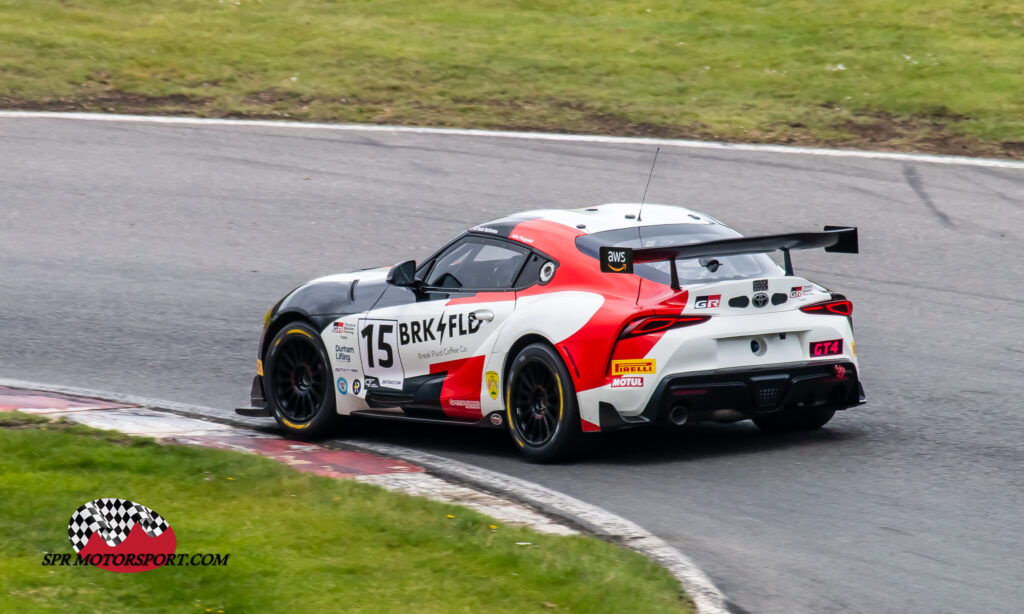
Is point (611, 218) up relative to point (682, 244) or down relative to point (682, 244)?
up

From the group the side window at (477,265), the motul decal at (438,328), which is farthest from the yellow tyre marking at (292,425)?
the side window at (477,265)

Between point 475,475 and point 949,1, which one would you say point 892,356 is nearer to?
point 475,475

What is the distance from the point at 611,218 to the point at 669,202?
599cm

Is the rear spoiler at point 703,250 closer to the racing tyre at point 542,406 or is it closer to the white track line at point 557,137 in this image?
the racing tyre at point 542,406

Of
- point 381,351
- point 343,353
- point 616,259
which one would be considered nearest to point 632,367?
point 616,259

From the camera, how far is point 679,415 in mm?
7805

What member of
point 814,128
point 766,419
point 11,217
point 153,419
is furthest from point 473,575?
point 814,128

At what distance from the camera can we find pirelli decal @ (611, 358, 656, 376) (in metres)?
7.71

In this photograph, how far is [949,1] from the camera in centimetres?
2189

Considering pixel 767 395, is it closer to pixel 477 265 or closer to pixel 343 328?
pixel 477 265

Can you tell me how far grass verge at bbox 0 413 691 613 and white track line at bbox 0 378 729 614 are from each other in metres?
0.14

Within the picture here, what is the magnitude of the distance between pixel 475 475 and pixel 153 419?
2.48 meters

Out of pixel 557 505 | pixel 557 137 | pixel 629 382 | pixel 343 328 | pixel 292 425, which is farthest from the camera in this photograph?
pixel 557 137

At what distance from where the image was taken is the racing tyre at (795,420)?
28.5ft
